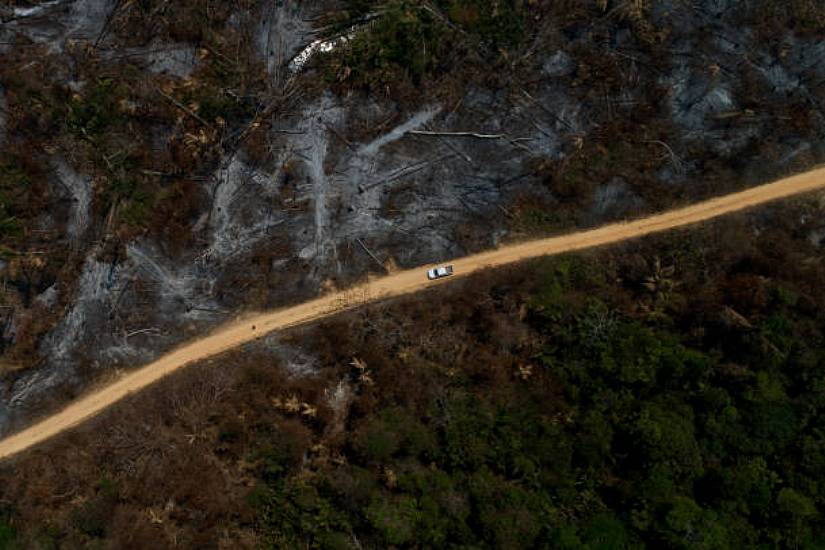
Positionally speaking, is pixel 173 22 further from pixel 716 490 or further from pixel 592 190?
pixel 716 490

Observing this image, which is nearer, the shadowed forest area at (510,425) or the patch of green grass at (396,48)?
the shadowed forest area at (510,425)

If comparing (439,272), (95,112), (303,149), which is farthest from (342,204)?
(95,112)

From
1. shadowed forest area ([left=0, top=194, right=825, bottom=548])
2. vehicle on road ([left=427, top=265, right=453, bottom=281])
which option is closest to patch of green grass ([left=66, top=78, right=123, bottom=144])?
shadowed forest area ([left=0, top=194, right=825, bottom=548])

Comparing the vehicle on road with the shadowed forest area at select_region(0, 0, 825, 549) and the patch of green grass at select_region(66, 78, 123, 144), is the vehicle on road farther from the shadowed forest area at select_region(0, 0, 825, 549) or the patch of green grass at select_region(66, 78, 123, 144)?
the patch of green grass at select_region(66, 78, 123, 144)

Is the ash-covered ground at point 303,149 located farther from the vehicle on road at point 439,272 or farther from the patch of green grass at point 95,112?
the vehicle on road at point 439,272

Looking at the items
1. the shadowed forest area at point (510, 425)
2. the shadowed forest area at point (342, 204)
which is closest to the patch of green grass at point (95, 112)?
the shadowed forest area at point (342, 204)

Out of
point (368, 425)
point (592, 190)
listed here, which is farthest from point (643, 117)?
point (368, 425)
